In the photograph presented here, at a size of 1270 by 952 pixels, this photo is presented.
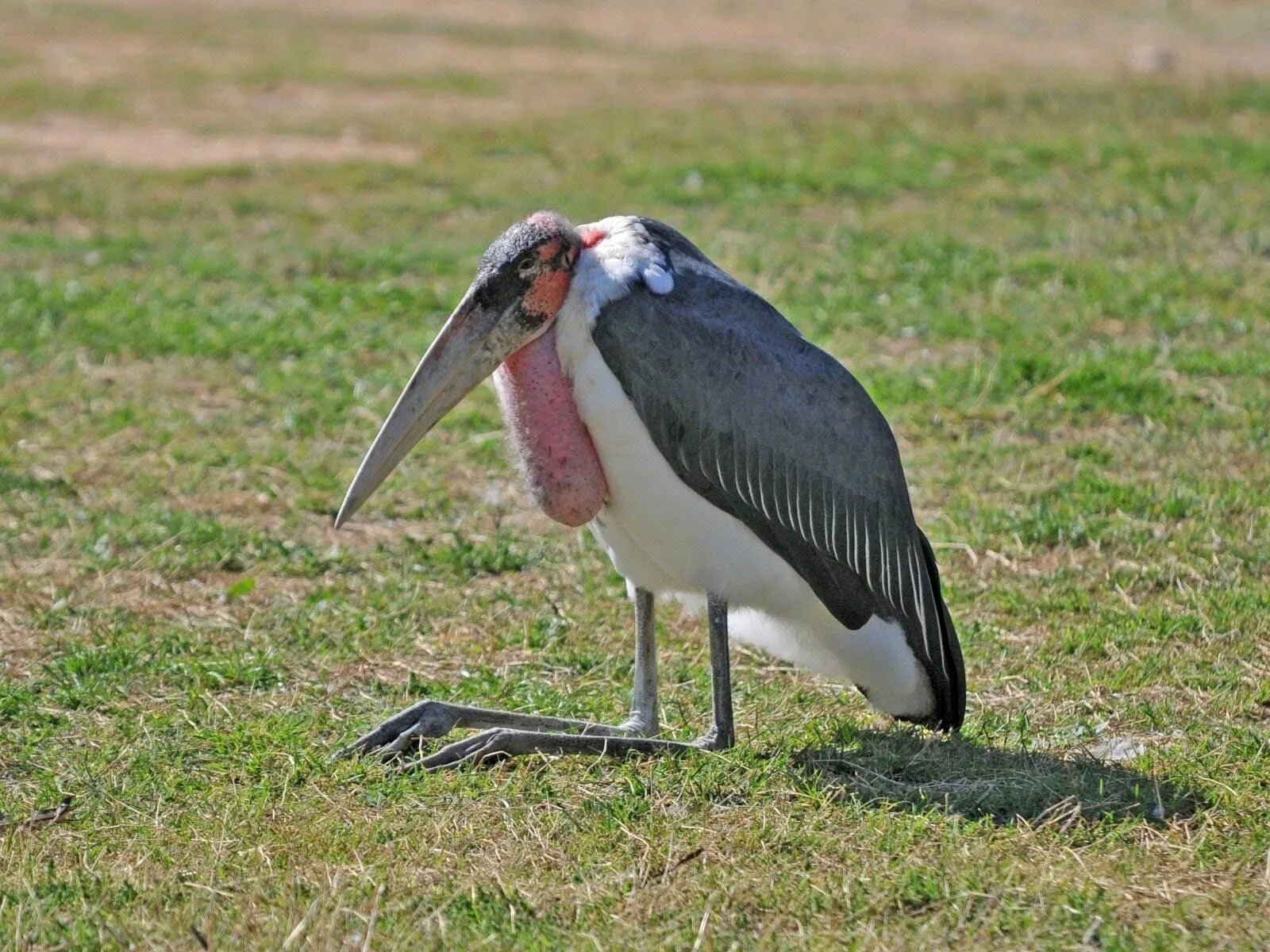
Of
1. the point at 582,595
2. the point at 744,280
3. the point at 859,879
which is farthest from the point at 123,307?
the point at 859,879

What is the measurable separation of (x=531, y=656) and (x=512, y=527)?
0.94m

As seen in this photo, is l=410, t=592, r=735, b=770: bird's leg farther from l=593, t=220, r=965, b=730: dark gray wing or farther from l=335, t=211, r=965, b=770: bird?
l=593, t=220, r=965, b=730: dark gray wing

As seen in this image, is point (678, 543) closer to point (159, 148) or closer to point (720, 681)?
point (720, 681)

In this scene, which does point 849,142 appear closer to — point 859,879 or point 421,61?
point 421,61

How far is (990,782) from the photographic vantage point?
3814 mm

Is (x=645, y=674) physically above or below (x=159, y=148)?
below

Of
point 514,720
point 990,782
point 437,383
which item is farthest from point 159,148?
point 990,782

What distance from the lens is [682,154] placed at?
34.4 ft

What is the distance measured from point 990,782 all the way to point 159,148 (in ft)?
28.4

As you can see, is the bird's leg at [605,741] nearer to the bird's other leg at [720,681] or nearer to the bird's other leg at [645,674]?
the bird's other leg at [720,681]

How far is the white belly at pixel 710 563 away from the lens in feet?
12.9

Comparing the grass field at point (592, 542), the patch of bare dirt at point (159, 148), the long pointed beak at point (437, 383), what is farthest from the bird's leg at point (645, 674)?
the patch of bare dirt at point (159, 148)

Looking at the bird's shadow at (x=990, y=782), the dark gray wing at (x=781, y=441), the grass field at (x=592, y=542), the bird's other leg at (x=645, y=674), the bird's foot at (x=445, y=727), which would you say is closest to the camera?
the grass field at (x=592, y=542)

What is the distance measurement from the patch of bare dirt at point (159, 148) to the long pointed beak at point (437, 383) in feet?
22.7
